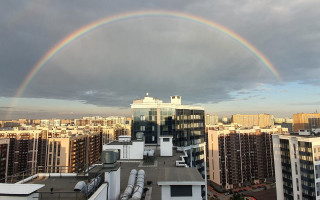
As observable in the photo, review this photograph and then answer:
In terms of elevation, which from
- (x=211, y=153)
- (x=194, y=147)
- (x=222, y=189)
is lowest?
(x=222, y=189)

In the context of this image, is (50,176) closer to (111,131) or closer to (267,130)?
(267,130)

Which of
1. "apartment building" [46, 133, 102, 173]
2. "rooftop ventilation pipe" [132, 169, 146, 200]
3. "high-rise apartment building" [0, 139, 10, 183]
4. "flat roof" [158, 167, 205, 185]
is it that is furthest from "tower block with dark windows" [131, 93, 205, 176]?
"high-rise apartment building" [0, 139, 10, 183]

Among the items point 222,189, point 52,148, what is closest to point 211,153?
point 222,189

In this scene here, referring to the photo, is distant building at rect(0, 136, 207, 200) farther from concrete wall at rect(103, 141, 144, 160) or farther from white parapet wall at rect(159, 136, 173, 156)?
white parapet wall at rect(159, 136, 173, 156)

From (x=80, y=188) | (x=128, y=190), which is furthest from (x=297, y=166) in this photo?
(x=80, y=188)

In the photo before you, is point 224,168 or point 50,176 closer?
point 50,176

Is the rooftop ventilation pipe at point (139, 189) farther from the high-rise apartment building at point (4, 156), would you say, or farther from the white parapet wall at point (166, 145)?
the high-rise apartment building at point (4, 156)
